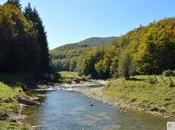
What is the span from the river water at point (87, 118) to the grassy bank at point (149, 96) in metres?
3.76

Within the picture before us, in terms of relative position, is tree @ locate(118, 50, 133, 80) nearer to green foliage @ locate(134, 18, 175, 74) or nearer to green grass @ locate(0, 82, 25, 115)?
green foliage @ locate(134, 18, 175, 74)

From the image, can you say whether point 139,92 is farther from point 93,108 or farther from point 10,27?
point 10,27

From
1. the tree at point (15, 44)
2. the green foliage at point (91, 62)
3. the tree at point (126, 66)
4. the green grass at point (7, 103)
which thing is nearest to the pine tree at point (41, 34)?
the tree at point (15, 44)

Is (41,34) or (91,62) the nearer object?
(41,34)

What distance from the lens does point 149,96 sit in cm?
6350

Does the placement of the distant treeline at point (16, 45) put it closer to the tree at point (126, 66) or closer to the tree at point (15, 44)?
the tree at point (15, 44)

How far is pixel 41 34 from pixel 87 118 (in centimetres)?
9497

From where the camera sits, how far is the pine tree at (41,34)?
444 feet

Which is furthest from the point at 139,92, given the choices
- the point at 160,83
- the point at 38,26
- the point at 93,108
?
the point at 38,26

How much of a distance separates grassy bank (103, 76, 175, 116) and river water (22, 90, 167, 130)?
3763 millimetres

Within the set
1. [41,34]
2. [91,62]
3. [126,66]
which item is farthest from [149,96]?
[91,62]

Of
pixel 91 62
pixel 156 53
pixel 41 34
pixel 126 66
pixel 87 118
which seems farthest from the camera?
pixel 91 62

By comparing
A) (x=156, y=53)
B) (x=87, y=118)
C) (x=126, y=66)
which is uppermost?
(x=156, y=53)

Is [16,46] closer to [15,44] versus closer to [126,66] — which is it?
[15,44]
